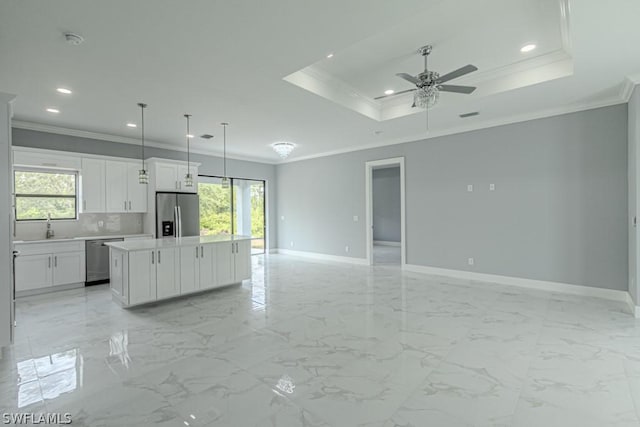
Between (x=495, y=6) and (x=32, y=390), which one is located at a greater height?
(x=495, y=6)

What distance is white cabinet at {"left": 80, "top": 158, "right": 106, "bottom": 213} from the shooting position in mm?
5477

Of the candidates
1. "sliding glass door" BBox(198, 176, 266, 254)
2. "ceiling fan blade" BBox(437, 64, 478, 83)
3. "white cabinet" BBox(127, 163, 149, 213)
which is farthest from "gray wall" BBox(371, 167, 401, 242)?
"ceiling fan blade" BBox(437, 64, 478, 83)

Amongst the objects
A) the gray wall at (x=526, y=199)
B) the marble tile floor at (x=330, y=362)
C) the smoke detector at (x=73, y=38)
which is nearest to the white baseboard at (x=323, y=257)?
the gray wall at (x=526, y=199)

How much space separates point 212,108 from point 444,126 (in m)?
4.10

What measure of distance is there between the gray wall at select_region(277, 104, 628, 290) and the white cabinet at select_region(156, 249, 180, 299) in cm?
426

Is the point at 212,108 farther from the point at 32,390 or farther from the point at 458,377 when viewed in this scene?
the point at 458,377

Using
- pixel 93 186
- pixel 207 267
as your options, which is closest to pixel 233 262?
pixel 207 267

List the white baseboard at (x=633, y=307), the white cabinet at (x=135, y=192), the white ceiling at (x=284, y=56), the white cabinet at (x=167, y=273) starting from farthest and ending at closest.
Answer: the white cabinet at (x=135, y=192), the white cabinet at (x=167, y=273), the white baseboard at (x=633, y=307), the white ceiling at (x=284, y=56)

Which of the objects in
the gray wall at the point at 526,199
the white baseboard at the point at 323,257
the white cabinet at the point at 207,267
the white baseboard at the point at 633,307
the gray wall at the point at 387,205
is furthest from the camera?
the gray wall at the point at 387,205

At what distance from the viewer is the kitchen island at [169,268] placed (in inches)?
157

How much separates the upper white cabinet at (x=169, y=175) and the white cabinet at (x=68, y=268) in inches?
70.8

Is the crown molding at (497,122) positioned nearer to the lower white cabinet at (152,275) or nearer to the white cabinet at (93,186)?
the lower white cabinet at (152,275)

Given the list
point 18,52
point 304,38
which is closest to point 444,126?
point 304,38

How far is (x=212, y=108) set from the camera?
447cm
